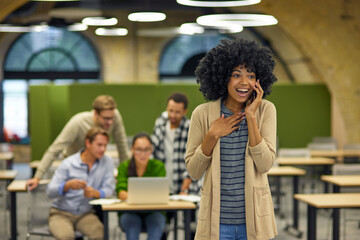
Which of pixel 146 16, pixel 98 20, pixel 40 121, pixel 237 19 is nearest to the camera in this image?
pixel 146 16

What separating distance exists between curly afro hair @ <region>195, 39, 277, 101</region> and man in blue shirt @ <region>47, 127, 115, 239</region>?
2880 millimetres

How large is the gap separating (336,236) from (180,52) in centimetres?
1536

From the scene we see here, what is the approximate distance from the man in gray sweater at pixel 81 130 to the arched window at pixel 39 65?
43.4 ft

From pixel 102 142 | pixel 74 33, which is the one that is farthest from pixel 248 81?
pixel 74 33

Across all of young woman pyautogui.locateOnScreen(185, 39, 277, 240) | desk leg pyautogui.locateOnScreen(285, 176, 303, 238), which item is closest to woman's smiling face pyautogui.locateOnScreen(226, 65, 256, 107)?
young woman pyautogui.locateOnScreen(185, 39, 277, 240)

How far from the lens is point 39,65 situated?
19.8 metres

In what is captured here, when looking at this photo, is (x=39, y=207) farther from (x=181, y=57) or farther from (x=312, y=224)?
(x=181, y=57)

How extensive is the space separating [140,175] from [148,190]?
0.44m

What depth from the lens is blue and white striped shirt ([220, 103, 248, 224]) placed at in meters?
2.87

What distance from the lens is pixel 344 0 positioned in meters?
12.9

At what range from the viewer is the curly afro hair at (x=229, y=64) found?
9.50 ft

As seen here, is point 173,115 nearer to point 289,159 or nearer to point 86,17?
point 289,159

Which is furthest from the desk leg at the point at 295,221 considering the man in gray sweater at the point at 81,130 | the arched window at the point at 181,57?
the arched window at the point at 181,57

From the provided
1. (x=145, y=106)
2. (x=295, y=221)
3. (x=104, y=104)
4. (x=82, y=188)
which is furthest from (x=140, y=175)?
(x=145, y=106)
